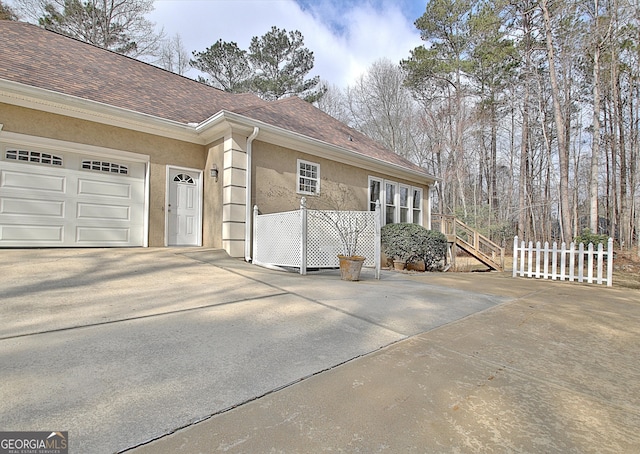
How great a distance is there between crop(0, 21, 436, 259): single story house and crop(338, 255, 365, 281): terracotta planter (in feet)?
8.39

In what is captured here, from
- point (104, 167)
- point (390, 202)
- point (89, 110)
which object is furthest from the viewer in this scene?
point (390, 202)

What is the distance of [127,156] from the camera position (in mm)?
6676

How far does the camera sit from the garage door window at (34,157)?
5727mm

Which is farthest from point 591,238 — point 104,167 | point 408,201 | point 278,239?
point 104,167

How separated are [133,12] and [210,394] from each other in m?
19.6

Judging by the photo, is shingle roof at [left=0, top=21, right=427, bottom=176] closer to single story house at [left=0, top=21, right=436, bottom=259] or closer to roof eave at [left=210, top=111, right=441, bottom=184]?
single story house at [left=0, top=21, right=436, bottom=259]

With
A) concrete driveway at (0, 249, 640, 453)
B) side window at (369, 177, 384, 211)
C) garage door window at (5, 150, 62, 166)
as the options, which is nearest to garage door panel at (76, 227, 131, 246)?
garage door window at (5, 150, 62, 166)

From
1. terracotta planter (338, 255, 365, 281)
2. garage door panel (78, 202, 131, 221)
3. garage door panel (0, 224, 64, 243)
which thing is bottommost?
terracotta planter (338, 255, 365, 281)

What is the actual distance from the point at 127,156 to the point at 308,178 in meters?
4.36

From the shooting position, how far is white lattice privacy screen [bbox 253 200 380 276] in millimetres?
5969

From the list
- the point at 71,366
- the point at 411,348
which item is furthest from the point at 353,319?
the point at 71,366

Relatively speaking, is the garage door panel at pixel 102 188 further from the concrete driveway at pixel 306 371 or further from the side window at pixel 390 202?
the side window at pixel 390 202

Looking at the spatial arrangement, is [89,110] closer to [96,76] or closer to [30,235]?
[96,76]

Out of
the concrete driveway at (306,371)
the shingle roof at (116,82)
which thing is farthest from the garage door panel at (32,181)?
the concrete driveway at (306,371)
